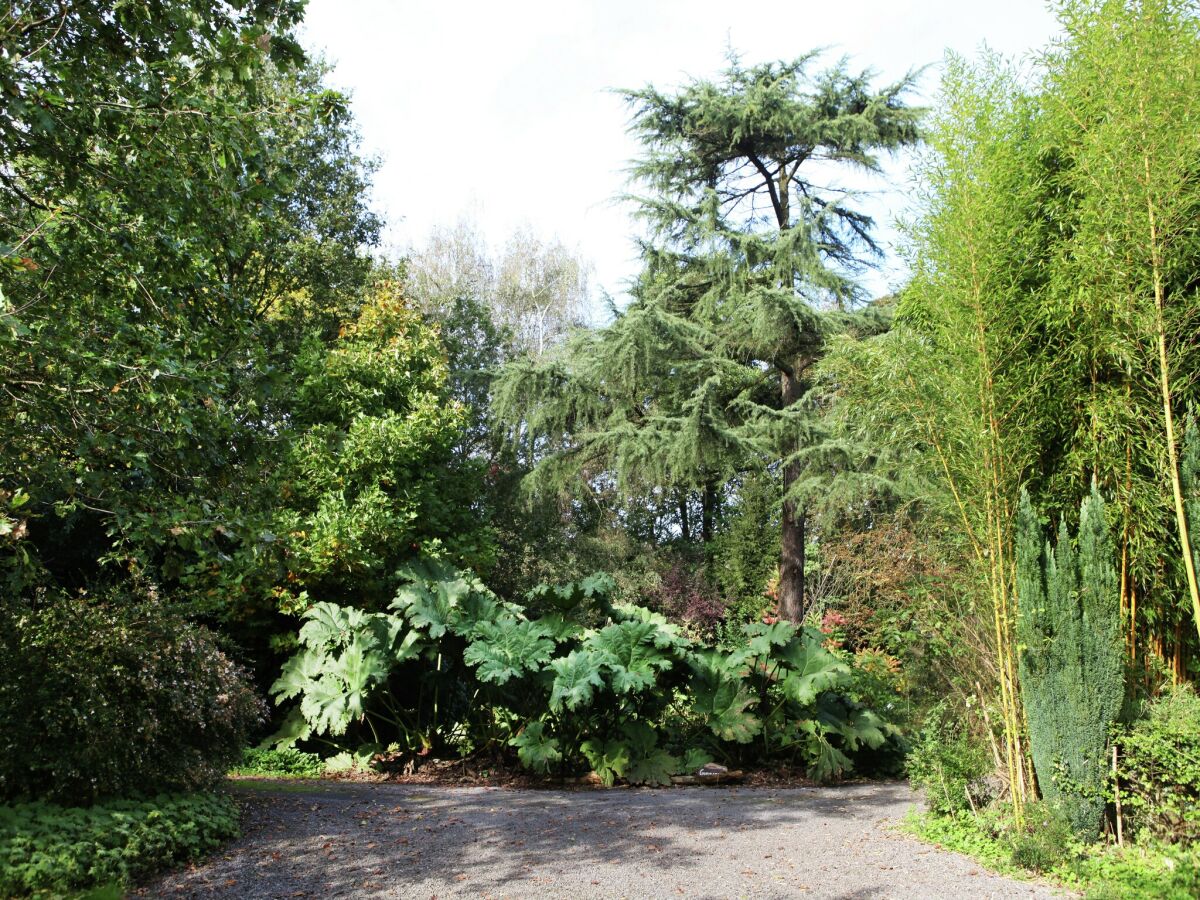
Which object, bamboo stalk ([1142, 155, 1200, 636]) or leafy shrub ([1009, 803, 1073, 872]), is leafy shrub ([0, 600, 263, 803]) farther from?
bamboo stalk ([1142, 155, 1200, 636])

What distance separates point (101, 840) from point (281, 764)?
400 cm

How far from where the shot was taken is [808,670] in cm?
755

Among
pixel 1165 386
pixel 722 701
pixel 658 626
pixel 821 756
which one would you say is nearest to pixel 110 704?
pixel 658 626

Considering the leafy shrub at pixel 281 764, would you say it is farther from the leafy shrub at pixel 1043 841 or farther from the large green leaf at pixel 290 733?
the leafy shrub at pixel 1043 841

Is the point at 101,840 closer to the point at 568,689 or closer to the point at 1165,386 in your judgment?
the point at 568,689

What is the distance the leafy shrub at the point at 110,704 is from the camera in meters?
4.48

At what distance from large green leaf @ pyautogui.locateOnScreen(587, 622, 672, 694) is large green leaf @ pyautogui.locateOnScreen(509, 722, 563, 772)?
77 centimetres

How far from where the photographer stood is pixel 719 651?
785cm

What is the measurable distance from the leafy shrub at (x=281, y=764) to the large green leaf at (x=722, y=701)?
3.45 metres

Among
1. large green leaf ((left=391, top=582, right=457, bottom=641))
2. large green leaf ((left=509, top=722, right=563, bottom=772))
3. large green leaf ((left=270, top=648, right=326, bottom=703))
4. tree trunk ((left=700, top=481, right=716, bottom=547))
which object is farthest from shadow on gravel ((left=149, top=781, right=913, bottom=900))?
tree trunk ((left=700, top=481, right=716, bottom=547))

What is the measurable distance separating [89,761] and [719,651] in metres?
4.94

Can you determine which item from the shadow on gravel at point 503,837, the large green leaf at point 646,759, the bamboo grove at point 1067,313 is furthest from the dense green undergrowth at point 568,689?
the bamboo grove at point 1067,313

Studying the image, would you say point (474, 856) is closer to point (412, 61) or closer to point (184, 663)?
point (184, 663)

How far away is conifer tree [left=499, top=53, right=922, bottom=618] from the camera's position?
1302 cm
